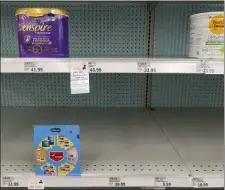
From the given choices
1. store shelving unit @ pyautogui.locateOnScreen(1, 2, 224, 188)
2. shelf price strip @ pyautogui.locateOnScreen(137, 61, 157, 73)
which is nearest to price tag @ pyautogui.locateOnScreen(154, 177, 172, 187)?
store shelving unit @ pyautogui.locateOnScreen(1, 2, 224, 188)

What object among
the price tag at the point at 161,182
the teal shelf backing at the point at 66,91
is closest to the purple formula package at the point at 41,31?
the price tag at the point at 161,182

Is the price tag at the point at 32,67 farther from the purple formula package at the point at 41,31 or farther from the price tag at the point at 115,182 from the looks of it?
the price tag at the point at 115,182

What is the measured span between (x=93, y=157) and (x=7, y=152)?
339 millimetres

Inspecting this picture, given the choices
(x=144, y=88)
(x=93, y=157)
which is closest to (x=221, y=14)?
(x=93, y=157)

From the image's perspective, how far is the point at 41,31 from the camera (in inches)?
35.8

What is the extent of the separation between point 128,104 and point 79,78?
861 millimetres

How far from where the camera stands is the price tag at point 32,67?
0.85 m

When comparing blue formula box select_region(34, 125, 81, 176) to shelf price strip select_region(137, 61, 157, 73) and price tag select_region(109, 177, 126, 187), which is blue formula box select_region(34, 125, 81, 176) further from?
shelf price strip select_region(137, 61, 157, 73)

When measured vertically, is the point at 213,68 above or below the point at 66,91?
above

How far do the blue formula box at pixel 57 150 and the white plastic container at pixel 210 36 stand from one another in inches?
20.5

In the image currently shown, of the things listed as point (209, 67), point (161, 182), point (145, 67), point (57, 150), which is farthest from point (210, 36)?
point (57, 150)

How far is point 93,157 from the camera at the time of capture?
3.22 ft

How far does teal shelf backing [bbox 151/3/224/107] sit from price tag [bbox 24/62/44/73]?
2.83 ft

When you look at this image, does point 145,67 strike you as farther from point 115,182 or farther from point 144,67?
point 115,182
